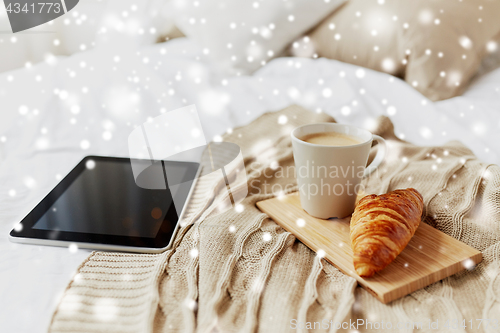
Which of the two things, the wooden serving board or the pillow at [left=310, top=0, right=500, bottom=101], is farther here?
the pillow at [left=310, top=0, right=500, bottom=101]

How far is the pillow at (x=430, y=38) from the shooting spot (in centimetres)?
81

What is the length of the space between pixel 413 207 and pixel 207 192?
1.07ft

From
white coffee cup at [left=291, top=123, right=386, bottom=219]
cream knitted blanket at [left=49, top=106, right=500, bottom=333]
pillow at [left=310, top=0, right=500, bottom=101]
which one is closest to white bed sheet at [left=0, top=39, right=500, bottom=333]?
pillow at [left=310, top=0, right=500, bottom=101]

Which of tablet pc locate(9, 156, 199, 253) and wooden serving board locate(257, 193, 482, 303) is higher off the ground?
tablet pc locate(9, 156, 199, 253)

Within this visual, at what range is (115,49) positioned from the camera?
3.98ft

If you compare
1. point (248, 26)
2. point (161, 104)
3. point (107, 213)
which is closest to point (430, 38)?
point (248, 26)

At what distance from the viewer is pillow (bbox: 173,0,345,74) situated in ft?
3.46

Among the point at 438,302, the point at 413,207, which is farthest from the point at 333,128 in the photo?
the point at 438,302

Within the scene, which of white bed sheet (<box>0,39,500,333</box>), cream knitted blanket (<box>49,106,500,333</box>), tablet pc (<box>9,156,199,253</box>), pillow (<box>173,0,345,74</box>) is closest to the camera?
cream knitted blanket (<box>49,106,500,333</box>)

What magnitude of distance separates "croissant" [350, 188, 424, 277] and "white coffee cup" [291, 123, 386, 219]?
0.05m

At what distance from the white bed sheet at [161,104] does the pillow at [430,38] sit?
4 centimetres

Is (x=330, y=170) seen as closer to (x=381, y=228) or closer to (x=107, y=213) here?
(x=381, y=228)

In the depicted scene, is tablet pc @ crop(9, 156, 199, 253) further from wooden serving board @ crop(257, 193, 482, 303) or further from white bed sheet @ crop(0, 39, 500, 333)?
wooden serving board @ crop(257, 193, 482, 303)

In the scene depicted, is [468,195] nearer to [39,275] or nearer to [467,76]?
[467,76]
